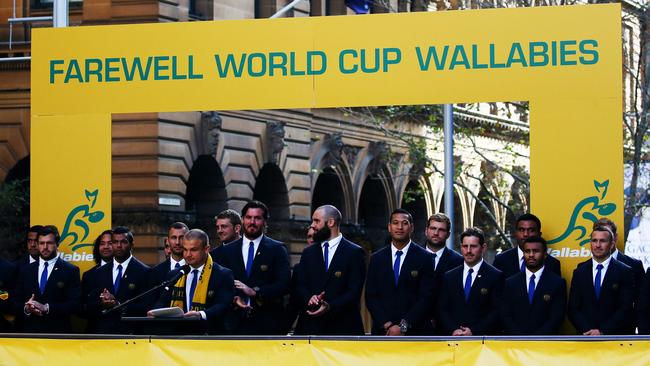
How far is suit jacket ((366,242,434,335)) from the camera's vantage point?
15520 mm

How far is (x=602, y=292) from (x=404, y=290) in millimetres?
1871

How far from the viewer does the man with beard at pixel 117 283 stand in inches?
644

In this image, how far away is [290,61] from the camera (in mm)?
16938

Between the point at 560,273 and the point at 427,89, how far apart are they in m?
2.35

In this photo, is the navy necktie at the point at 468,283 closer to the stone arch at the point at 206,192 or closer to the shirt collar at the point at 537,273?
the shirt collar at the point at 537,273

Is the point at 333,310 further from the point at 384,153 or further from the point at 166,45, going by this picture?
the point at 384,153

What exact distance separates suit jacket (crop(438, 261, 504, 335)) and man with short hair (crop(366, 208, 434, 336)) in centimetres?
18

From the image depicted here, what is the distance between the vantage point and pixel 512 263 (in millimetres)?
15953

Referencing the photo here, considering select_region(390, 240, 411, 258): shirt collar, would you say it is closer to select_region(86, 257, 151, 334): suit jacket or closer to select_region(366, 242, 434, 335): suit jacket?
select_region(366, 242, 434, 335): suit jacket

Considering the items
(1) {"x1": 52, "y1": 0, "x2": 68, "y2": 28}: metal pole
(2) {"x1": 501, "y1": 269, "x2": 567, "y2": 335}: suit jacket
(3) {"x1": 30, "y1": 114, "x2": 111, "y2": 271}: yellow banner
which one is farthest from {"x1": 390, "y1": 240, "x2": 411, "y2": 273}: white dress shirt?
(1) {"x1": 52, "y1": 0, "x2": 68, "y2": 28}: metal pole

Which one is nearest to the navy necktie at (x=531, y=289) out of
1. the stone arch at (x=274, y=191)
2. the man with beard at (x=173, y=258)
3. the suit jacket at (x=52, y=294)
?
the man with beard at (x=173, y=258)

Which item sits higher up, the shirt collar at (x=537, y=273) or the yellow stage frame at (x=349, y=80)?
the yellow stage frame at (x=349, y=80)

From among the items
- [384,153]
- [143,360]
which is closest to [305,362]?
[143,360]

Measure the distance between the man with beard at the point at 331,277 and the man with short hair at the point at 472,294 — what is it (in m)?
0.83
